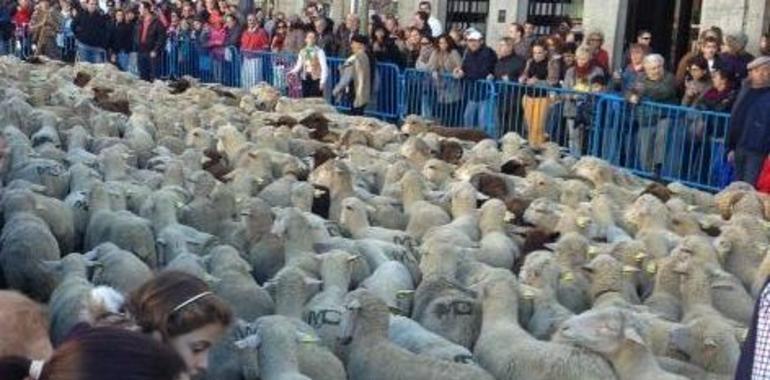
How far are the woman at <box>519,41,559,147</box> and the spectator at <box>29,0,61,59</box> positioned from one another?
485 inches

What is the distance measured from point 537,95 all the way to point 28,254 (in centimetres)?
799

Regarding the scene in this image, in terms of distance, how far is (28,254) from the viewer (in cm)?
652

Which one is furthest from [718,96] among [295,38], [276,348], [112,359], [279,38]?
[112,359]

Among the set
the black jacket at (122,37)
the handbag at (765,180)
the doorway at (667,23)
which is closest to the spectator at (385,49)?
the doorway at (667,23)

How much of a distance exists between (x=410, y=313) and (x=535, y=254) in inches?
40.5

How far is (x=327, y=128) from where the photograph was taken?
40.9 ft

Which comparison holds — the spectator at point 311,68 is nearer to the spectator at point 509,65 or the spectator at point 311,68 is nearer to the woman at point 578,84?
the spectator at point 509,65

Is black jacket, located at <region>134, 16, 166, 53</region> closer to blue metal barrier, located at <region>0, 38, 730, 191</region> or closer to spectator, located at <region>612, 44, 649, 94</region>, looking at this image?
blue metal barrier, located at <region>0, 38, 730, 191</region>

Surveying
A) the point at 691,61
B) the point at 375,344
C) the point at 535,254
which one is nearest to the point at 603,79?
the point at 691,61

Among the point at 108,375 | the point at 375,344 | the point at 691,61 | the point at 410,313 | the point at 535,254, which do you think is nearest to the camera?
the point at 108,375

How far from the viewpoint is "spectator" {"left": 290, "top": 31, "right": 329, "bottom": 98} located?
53.7ft

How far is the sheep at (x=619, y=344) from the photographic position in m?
4.93

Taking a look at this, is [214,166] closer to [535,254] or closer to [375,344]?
[535,254]

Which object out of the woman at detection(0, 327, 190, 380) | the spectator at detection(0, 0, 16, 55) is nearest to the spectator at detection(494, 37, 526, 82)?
the woman at detection(0, 327, 190, 380)
